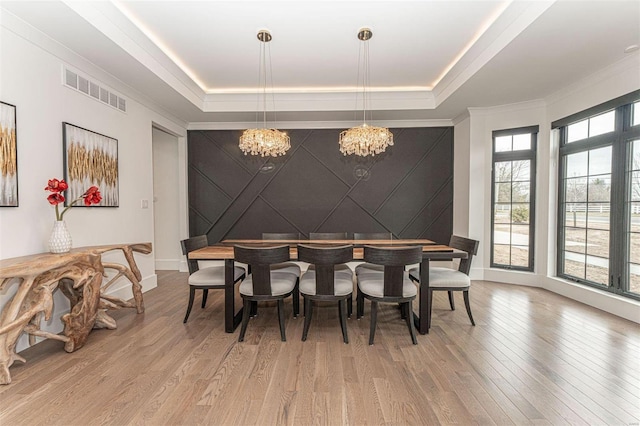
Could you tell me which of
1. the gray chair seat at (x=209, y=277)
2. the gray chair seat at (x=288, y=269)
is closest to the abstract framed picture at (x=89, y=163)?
the gray chair seat at (x=209, y=277)

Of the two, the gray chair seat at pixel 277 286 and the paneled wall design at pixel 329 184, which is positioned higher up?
the paneled wall design at pixel 329 184

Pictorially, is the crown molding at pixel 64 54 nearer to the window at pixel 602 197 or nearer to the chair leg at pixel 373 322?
the chair leg at pixel 373 322

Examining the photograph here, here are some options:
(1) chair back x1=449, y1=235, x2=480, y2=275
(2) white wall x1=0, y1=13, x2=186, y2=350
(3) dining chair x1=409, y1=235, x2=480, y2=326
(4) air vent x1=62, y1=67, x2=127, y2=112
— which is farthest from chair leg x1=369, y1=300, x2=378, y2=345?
(4) air vent x1=62, y1=67, x2=127, y2=112

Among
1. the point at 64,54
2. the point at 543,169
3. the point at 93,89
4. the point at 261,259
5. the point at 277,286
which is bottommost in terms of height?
the point at 277,286

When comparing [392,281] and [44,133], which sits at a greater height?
[44,133]

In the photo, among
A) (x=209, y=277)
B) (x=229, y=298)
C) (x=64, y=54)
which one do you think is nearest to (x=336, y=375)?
(x=229, y=298)

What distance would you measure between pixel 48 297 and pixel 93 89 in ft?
7.56

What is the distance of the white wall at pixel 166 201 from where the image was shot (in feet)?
17.7

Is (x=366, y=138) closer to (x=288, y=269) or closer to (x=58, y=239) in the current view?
(x=288, y=269)

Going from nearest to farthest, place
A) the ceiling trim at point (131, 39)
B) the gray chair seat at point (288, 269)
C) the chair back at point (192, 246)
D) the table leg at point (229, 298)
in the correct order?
the ceiling trim at point (131, 39) < the table leg at point (229, 298) < the chair back at point (192, 246) < the gray chair seat at point (288, 269)

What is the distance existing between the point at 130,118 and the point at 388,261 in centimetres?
377

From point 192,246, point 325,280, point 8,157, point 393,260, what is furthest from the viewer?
point 192,246

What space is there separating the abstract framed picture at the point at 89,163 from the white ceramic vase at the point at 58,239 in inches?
21.0

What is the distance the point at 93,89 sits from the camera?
10.5 ft
